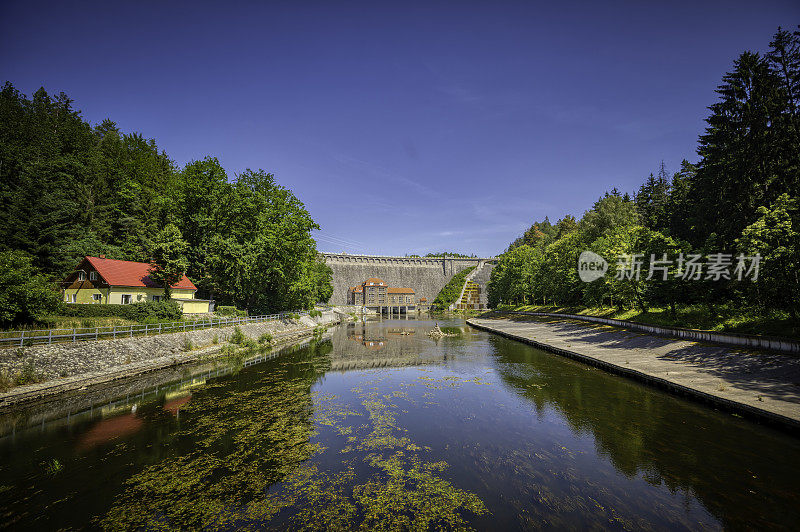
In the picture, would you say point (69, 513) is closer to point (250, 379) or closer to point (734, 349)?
point (250, 379)

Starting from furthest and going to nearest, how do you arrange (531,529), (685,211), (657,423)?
(685,211) → (657,423) → (531,529)

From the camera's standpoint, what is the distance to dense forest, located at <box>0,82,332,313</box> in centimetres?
3453

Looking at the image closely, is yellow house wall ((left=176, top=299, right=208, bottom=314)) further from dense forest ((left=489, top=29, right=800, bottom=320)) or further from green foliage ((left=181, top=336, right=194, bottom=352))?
dense forest ((left=489, top=29, right=800, bottom=320))

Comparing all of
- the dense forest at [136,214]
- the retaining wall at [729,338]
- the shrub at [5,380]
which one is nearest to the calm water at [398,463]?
the shrub at [5,380]

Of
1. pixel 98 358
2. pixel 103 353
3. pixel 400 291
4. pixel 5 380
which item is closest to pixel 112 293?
pixel 103 353

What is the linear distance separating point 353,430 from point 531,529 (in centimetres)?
790

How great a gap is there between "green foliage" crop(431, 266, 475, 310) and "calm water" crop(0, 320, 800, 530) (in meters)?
114

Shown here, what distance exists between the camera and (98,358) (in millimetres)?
19703

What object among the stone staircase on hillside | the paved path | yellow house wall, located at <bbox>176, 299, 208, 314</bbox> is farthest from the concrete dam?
the paved path

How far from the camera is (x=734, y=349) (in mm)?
20641

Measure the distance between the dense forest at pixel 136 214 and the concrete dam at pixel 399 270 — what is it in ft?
280

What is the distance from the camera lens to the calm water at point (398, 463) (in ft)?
25.8

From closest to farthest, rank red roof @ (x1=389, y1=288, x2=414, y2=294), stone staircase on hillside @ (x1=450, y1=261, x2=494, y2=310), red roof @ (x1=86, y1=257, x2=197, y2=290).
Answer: red roof @ (x1=86, y1=257, x2=197, y2=290)
stone staircase on hillside @ (x1=450, y1=261, x2=494, y2=310)
red roof @ (x1=389, y1=288, x2=414, y2=294)

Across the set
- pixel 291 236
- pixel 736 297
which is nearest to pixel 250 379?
pixel 291 236
